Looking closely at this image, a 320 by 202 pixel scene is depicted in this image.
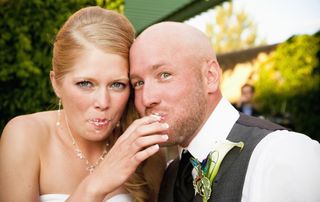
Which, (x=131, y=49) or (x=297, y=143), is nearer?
(x=297, y=143)

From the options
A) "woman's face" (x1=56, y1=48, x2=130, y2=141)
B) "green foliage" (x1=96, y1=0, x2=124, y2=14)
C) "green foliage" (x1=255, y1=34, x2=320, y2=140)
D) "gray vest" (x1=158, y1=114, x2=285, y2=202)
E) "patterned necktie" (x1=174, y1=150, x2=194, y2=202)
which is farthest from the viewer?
"green foliage" (x1=255, y1=34, x2=320, y2=140)

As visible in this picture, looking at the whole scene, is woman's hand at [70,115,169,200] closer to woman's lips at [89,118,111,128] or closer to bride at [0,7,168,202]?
bride at [0,7,168,202]

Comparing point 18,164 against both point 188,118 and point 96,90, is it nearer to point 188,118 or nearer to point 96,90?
point 96,90

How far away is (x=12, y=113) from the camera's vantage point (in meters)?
3.97

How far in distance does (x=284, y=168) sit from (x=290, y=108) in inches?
461

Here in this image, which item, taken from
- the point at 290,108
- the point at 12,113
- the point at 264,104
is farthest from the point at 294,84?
the point at 12,113

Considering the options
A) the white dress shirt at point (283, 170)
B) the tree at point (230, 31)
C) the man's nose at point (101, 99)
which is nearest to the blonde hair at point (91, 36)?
the man's nose at point (101, 99)

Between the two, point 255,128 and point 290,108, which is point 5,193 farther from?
point 290,108

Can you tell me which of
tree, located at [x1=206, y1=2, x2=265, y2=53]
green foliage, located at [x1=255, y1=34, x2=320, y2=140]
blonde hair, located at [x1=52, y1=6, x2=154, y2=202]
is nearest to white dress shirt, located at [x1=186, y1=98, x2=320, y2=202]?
blonde hair, located at [x1=52, y1=6, x2=154, y2=202]

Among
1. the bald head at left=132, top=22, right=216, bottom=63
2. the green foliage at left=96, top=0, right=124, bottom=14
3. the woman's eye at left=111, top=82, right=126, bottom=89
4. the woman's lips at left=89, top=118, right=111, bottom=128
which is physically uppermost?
the green foliage at left=96, top=0, right=124, bottom=14

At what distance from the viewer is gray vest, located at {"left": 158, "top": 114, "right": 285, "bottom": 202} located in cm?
210

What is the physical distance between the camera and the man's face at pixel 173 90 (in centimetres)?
229

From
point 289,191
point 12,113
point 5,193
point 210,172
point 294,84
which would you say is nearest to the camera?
point 289,191

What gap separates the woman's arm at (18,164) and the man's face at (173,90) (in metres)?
0.79
